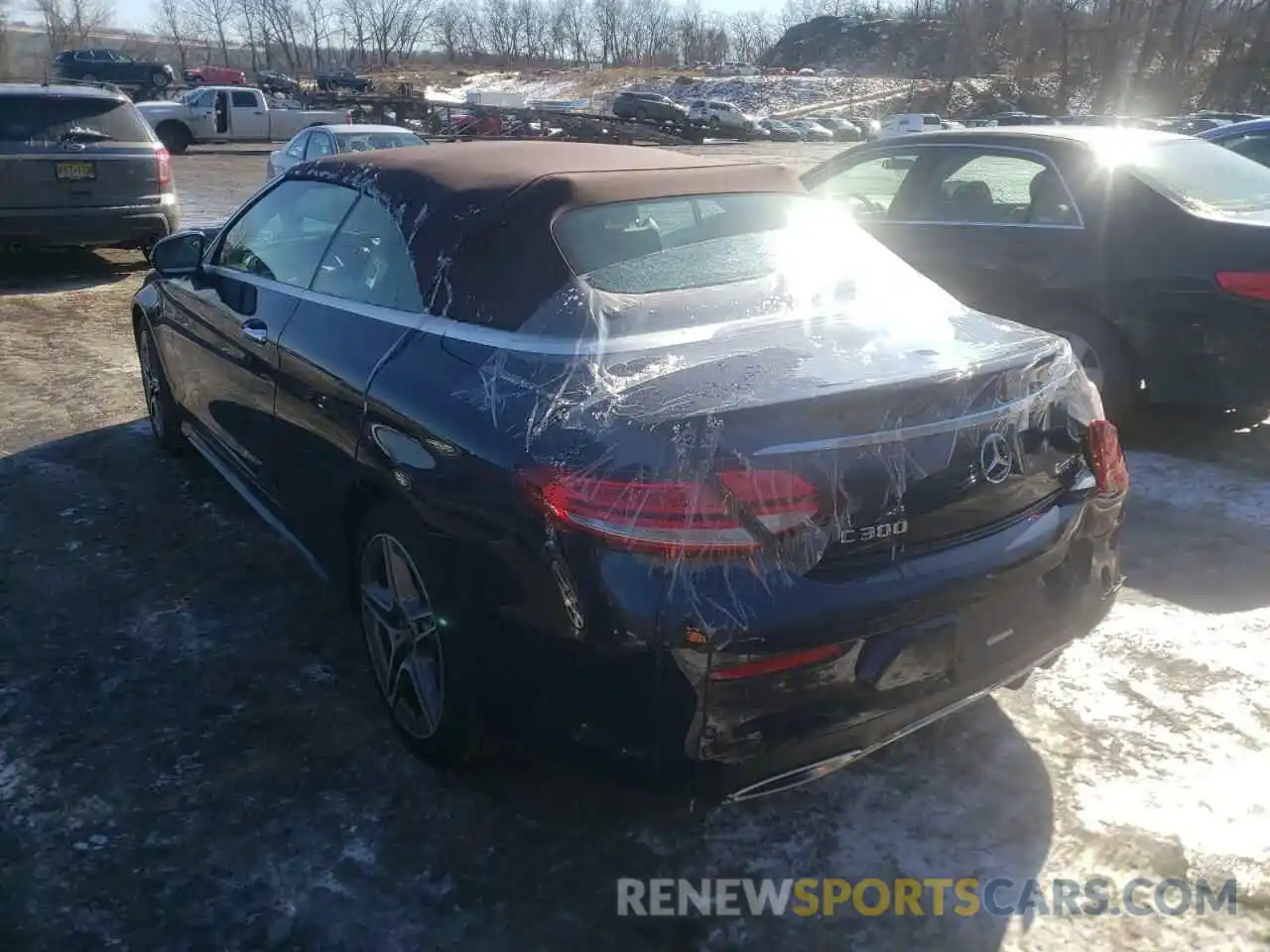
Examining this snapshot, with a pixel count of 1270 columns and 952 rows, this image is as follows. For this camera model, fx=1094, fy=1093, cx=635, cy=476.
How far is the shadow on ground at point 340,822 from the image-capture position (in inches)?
96.3

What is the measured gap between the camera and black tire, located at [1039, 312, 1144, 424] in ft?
17.3

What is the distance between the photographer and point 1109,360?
530cm

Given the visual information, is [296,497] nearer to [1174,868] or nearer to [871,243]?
[871,243]

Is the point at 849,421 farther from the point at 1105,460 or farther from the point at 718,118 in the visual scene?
the point at 718,118

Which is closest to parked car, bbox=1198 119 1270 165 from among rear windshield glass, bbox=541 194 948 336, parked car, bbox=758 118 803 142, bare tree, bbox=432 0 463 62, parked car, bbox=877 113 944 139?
rear windshield glass, bbox=541 194 948 336

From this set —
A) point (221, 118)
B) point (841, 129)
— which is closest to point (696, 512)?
point (221, 118)

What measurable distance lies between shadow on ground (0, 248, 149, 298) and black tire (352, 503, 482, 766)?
8176 millimetres

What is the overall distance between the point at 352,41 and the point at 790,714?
129m

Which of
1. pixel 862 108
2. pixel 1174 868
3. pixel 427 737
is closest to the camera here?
pixel 1174 868

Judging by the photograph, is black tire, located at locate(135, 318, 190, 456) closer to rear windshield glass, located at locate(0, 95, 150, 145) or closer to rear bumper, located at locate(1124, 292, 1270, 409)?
rear bumper, located at locate(1124, 292, 1270, 409)

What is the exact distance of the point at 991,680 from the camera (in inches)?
102

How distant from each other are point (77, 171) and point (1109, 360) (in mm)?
8682

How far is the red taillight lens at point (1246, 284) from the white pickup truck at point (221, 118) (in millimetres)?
28179

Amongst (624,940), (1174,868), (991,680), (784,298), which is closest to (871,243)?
(784,298)
